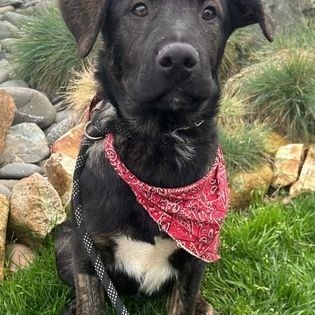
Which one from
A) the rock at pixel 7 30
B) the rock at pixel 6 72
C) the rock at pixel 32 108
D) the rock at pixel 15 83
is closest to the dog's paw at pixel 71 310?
the rock at pixel 32 108

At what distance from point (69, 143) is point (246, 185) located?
1.23 meters

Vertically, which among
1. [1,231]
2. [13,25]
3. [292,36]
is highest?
[1,231]

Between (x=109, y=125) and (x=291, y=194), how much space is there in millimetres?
1946

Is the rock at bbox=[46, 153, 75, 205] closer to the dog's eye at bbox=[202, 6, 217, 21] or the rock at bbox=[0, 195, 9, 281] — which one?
the rock at bbox=[0, 195, 9, 281]

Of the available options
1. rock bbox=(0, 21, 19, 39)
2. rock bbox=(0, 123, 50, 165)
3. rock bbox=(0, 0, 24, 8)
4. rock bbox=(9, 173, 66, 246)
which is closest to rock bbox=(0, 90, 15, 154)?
rock bbox=(0, 123, 50, 165)

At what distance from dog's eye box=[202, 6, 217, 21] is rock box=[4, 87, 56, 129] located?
111 inches

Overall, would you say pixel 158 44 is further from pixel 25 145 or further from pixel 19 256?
pixel 25 145

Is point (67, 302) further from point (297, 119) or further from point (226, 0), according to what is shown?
point (297, 119)

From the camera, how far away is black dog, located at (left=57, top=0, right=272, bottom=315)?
8.64 ft

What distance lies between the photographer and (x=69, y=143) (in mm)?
4715

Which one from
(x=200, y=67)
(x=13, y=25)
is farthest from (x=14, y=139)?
(x=13, y=25)

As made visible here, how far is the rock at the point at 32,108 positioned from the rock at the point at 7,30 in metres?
1.99

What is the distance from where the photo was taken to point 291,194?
462 centimetres

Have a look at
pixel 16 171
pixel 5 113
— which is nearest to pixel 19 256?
pixel 16 171
